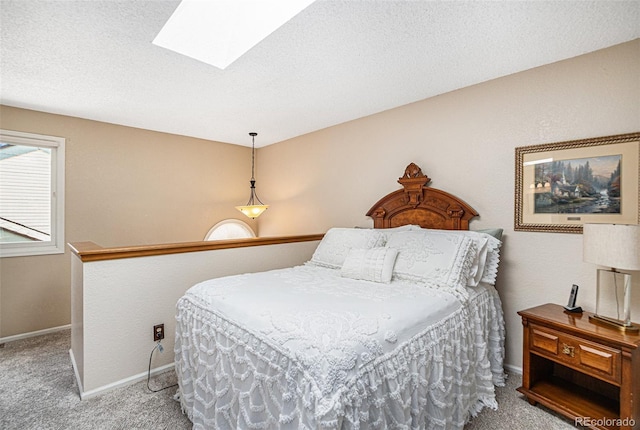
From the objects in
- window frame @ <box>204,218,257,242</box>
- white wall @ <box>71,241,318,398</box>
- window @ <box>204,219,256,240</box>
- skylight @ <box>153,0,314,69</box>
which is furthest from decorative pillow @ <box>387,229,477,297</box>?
window @ <box>204,219,256,240</box>

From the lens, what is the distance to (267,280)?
88.7 inches

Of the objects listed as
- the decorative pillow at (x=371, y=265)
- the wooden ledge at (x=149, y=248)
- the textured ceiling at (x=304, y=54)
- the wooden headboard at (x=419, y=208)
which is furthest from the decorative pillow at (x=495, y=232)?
the wooden ledge at (x=149, y=248)

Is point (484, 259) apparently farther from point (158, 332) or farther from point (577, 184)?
→ point (158, 332)

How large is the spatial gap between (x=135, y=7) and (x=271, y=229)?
12.0 ft

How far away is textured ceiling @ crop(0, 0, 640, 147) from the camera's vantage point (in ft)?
5.68

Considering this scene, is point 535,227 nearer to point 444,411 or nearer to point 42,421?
point 444,411

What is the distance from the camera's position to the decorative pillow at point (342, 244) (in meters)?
2.78

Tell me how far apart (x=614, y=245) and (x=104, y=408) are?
3273 millimetres

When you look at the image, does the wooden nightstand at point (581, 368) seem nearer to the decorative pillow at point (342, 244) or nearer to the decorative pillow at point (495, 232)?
the decorative pillow at point (495, 232)

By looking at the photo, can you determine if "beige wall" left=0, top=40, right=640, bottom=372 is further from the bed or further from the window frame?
the bed

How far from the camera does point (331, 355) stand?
1215 mm

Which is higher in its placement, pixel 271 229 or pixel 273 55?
pixel 273 55

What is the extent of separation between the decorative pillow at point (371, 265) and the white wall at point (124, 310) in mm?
1257

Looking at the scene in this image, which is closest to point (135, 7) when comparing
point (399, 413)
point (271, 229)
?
point (399, 413)
